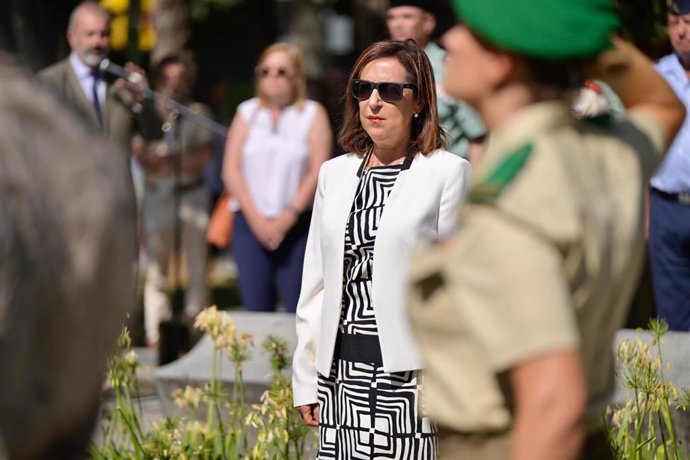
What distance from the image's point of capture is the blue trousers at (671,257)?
6.93 m

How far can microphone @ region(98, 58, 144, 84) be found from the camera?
8.20 metres

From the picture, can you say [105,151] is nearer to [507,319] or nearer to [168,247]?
[507,319]

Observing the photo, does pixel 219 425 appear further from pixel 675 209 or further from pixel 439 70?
pixel 675 209

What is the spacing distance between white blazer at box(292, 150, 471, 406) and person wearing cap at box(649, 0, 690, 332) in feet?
9.01

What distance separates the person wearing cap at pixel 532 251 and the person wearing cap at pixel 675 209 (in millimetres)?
4259

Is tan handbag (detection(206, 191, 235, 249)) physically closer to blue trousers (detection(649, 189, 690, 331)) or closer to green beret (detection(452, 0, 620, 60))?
blue trousers (detection(649, 189, 690, 331))

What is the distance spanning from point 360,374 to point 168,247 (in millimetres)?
7232

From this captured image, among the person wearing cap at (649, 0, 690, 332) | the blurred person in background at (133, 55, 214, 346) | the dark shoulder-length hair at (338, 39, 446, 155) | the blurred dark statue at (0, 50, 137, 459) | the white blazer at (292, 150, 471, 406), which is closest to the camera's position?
the blurred dark statue at (0, 50, 137, 459)

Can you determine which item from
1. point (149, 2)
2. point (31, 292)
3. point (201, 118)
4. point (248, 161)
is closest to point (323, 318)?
point (31, 292)

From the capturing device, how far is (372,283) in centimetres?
428

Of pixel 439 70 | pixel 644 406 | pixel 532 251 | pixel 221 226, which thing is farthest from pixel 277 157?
pixel 532 251

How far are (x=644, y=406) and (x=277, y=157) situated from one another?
3.88m

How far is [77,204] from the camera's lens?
2115 millimetres

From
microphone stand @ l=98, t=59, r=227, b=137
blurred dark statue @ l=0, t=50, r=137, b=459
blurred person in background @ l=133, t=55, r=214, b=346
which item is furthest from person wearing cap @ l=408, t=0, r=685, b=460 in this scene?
blurred person in background @ l=133, t=55, r=214, b=346
